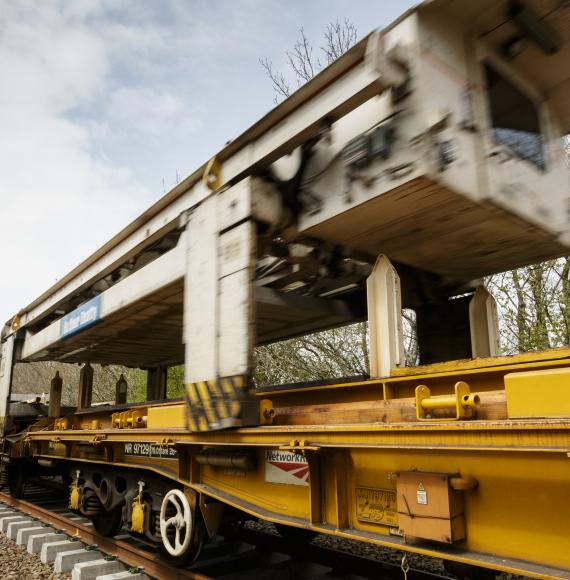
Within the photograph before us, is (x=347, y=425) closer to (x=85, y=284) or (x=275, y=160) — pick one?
(x=275, y=160)

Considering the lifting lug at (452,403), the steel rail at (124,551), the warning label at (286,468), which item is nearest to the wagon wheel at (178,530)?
the steel rail at (124,551)

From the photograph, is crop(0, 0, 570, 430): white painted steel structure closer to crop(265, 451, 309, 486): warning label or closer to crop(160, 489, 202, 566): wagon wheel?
crop(265, 451, 309, 486): warning label

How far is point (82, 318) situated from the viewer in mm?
Answer: 7699

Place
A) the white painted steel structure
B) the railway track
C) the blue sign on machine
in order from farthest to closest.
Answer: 1. the blue sign on machine
2. the railway track
3. the white painted steel structure

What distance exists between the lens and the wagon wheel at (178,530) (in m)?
4.95

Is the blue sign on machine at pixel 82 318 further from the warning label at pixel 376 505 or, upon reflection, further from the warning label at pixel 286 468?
the warning label at pixel 376 505

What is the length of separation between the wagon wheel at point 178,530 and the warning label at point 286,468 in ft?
3.84

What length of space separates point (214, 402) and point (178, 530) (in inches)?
58.4

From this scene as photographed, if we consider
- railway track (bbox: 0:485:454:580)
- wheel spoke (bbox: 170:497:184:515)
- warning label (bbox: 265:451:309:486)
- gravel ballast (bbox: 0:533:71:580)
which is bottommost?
gravel ballast (bbox: 0:533:71:580)

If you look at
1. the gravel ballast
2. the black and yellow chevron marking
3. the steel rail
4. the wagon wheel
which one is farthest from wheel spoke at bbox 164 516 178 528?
the gravel ballast

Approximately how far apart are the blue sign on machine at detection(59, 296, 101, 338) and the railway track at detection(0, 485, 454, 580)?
276cm

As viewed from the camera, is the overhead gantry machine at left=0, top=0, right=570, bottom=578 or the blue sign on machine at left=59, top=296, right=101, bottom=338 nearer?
the overhead gantry machine at left=0, top=0, right=570, bottom=578

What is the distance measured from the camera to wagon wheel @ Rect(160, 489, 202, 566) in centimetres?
495

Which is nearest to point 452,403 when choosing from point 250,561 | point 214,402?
point 214,402
